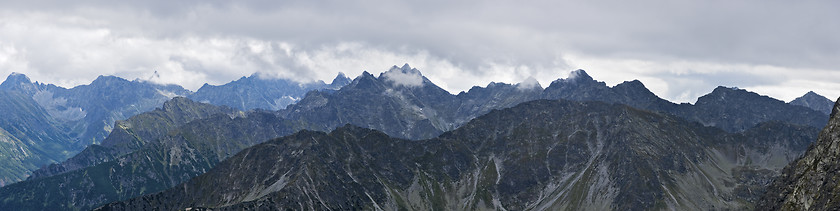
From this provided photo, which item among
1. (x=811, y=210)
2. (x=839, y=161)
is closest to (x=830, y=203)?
(x=811, y=210)

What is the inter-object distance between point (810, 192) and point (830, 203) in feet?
47.6

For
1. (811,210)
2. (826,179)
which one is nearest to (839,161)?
(826,179)

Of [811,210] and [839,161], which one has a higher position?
[839,161]

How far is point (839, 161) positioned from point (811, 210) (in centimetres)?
2079

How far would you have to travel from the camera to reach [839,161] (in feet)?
650

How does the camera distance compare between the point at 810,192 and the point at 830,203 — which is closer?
the point at 830,203

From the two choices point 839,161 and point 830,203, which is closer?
point 830,203

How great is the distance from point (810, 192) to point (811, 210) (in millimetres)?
8962

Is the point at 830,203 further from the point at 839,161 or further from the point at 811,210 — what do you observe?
the point at 839,161

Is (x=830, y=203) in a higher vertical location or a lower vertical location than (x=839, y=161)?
lower

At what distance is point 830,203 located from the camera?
608ft

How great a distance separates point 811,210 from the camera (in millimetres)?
193125

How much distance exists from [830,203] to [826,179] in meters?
13.8

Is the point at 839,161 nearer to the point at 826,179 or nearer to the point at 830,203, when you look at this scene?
the point at 826,179
